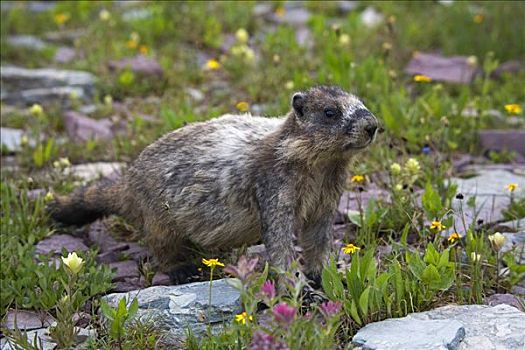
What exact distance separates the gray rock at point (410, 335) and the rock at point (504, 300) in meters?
0.70

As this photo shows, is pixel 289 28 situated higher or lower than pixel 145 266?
higher

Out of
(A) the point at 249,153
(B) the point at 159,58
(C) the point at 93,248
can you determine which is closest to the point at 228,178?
(A) the point at 249,153

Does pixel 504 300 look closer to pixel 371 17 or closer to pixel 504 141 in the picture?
pixel 504 141

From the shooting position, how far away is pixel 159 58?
991 cm

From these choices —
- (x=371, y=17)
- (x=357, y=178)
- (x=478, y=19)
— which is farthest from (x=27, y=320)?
(x=371, y=17)

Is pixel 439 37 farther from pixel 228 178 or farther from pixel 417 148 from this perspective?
pixel 228 178

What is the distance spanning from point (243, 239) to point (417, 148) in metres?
2.28

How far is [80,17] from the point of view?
11.1 meters

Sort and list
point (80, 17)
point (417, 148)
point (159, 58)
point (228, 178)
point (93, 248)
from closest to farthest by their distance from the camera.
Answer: point (228, 178) < point (93, 248) < point (417, 148) < point (159, 58) < point (80, 17)

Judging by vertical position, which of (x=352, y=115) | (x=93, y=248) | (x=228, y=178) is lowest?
(x=93, y=248)

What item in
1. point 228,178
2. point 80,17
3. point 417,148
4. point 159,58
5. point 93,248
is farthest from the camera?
point 80,17

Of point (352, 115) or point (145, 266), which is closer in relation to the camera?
point (352, 115)

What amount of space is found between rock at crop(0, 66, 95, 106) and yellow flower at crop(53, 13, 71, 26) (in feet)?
5.32

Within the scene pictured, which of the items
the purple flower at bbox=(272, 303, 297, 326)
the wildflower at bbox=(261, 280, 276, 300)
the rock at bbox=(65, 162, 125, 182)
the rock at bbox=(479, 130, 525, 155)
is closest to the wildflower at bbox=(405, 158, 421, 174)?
the rock at bbox=(479, 130, 525, 155)
